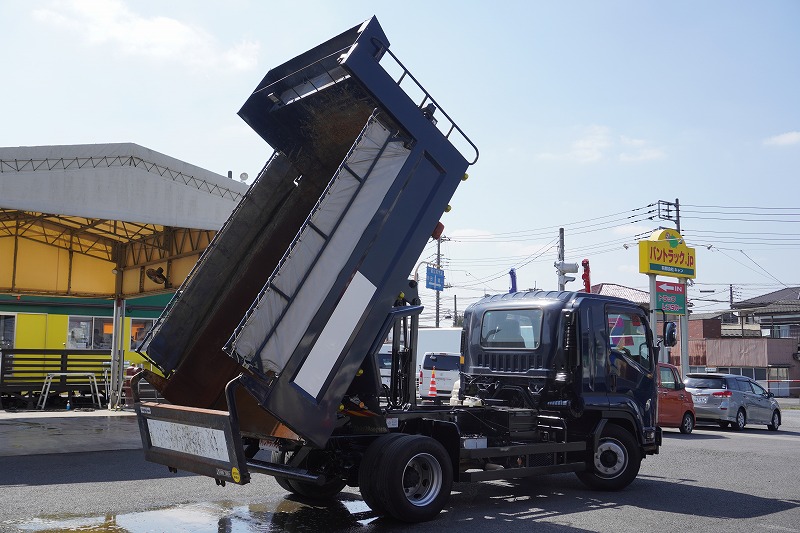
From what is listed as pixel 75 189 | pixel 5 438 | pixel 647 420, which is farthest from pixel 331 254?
pixel 5 438

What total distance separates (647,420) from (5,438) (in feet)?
34.6

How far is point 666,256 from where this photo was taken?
1188 inches

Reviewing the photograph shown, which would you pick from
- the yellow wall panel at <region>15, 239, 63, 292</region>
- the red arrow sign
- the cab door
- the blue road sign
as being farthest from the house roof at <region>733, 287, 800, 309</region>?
the cab door

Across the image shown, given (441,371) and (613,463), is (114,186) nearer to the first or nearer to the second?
(613,463)

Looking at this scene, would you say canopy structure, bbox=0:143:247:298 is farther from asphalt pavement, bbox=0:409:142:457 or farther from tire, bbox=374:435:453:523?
tire, bbox=374:435:453:523

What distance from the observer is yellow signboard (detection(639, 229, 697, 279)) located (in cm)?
2947

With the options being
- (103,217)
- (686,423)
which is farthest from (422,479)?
(686,423)

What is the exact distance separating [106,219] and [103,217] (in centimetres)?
13

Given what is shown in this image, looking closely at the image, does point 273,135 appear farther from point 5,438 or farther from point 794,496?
point 5,438

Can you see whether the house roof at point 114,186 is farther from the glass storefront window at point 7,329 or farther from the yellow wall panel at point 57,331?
the yellow wall panel at point 57,331

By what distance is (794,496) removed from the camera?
912cm

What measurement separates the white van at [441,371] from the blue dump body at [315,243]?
55.8ft

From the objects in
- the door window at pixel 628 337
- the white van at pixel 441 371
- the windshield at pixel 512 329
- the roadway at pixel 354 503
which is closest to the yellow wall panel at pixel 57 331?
the white van at pixel 441 371

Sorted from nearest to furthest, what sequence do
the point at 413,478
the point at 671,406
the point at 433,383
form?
the point at 413,478 → the point at 671,406 → the point at 433,383
